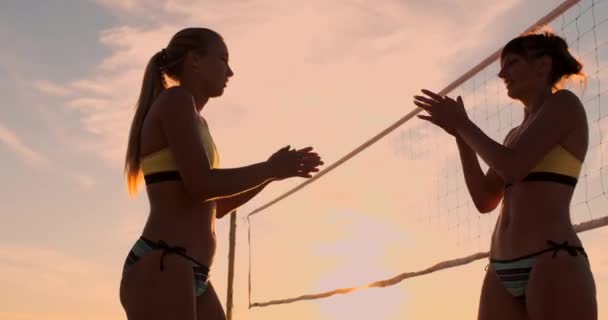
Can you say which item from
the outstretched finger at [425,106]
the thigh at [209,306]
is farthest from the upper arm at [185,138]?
the outstretched finger at [425,106]

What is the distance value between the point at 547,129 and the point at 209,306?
4.30 ft

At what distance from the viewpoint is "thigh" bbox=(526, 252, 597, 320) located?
2.81 m

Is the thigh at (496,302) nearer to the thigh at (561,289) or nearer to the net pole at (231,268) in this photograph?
the thigh at (561,289)

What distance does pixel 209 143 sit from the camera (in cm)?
314

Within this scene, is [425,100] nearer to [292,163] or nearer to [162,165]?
[292,163]

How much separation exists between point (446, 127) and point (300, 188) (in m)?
5.62

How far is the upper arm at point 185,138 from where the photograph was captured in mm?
2912

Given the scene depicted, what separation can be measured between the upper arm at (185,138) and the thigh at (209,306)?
391mm

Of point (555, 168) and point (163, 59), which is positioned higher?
point (163, 59)

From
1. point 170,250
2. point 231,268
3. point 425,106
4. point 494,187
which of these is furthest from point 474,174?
point 231,268

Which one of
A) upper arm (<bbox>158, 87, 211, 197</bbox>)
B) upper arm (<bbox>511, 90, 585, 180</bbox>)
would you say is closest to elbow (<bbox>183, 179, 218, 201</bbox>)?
upper arm (<bbox>158, 87, 211, 197</bbox>)

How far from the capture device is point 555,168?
301 centimetres

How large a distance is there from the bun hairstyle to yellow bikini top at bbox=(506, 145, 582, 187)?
358mm

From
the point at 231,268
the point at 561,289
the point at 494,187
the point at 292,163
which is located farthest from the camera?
the point at 231,268
